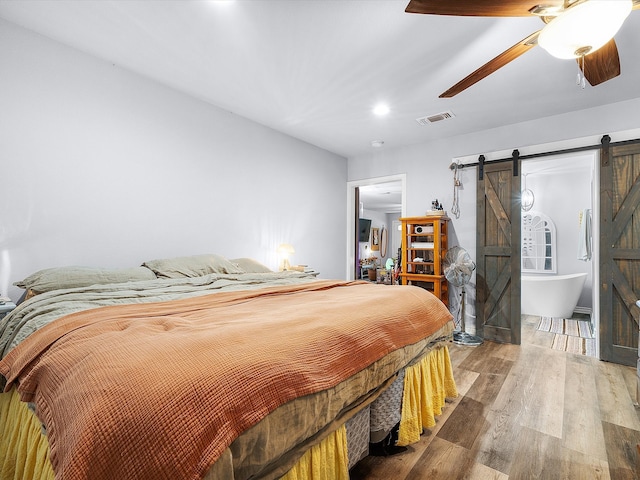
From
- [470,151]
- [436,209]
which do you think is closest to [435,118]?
[470,151]

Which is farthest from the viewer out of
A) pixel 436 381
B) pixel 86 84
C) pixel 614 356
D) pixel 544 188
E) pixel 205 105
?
pixel 544 188

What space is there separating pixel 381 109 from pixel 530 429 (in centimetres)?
307

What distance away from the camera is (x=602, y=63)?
184 cm

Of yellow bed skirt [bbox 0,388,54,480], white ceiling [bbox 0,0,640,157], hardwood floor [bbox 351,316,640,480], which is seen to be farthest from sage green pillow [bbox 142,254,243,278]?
hardwood floor [bbox 351,316,640,480]

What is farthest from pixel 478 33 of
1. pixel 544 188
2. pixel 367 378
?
pixel 544 188

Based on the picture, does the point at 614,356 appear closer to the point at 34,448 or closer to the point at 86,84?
the point at 34,448

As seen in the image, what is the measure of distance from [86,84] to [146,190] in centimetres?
93

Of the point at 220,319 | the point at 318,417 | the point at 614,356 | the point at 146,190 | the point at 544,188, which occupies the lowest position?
the point at 614,356

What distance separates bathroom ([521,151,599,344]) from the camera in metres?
5.13

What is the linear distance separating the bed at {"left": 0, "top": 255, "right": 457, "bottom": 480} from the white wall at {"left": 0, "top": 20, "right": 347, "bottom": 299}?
0.56m

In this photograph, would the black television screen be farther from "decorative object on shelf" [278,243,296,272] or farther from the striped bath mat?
"decorative object on shelf" [278,243,296,272]

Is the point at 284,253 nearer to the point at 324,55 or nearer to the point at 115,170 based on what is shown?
the point at 115,170

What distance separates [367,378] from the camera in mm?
1366

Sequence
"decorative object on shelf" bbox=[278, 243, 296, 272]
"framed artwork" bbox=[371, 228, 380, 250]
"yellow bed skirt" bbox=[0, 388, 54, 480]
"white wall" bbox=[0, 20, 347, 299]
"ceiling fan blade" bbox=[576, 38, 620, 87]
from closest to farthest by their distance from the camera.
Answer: "yellow bed skirt" bbox=[0, 388, 54, 480] → "ceiling fan blade" bbox=[576, 38, 620, 87] → "white wall" bbox=[0, 20, 347, 299] → "decorative object on shelf" bbox=[278, 243, 296, 272] → "framed artwork" bbox=[371, 228, 380, 250]
